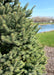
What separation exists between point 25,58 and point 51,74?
8.01 ft

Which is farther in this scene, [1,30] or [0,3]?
[0,3]

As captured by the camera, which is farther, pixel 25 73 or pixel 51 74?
pixel 51 74

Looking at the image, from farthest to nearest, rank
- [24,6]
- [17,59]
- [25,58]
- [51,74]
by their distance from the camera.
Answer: [51,74] → [24,6] → [25,58] → [17,59]

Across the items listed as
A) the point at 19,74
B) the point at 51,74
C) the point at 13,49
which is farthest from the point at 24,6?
the point at 51,74

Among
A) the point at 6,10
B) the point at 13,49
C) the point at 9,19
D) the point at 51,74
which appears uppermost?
the point at 6,10

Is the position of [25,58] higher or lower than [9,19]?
lower

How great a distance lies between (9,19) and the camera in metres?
2.40

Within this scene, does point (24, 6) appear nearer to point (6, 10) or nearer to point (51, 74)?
point (6, 10)

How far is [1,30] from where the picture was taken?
7.95ft

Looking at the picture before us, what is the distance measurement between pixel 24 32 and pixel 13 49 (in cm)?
49

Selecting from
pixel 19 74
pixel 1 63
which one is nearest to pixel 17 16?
pixel 1 63

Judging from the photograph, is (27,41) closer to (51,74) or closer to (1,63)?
(1,63)

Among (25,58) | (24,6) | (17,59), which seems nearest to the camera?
(17,59)

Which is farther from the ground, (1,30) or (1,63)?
(1,30)
